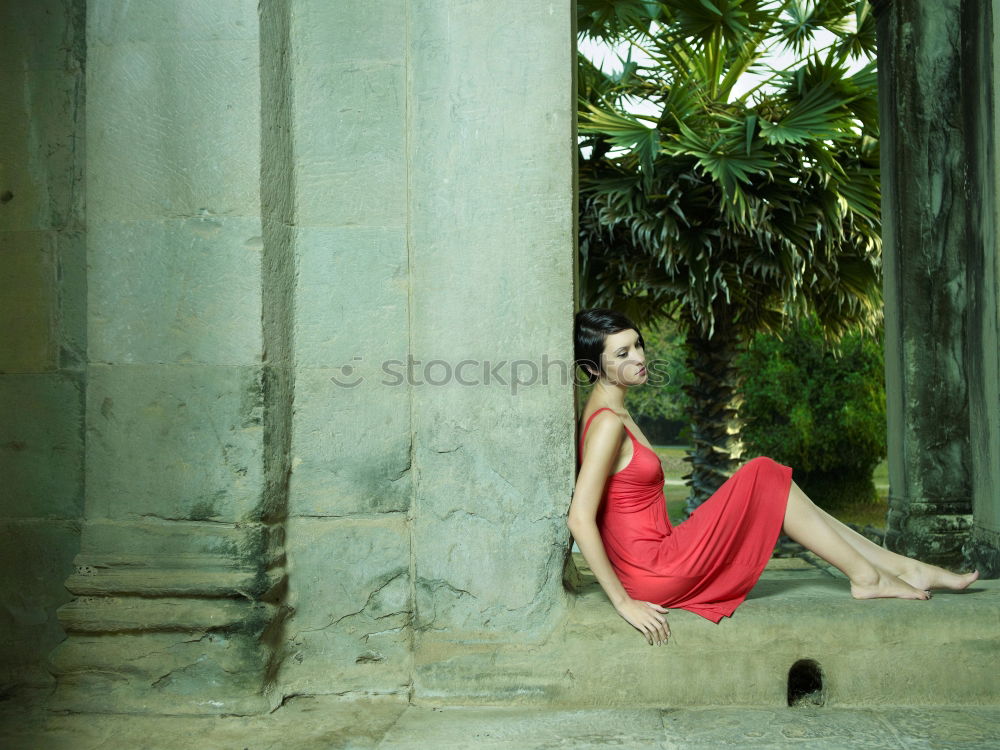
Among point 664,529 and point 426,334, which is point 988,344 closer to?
point 664,529

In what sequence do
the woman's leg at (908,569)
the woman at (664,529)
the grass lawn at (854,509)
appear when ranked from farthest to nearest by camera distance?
the grass lawn at (854,509) < the woman's leg at (908,569) < the woman at (664,529)

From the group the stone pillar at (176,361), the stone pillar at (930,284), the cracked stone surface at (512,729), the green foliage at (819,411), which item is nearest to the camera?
the cracked stone surface at (512,729)

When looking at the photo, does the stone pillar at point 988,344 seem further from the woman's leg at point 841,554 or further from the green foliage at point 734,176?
the green foliage at point 734,176

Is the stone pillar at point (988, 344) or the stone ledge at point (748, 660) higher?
the stone pillar at point (988, 344)

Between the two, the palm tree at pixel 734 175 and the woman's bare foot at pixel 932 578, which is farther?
the palm tree at pixel 734 175

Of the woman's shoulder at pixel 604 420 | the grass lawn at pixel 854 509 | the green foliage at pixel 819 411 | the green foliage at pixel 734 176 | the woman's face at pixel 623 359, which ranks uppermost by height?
the green foliage at pixel 734 176

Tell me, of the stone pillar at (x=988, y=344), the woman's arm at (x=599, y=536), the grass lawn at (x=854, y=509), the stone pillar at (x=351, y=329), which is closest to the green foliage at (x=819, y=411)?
the grass lawn at (x=854, y=509)

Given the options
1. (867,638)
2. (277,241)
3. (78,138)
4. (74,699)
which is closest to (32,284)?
(78,138)

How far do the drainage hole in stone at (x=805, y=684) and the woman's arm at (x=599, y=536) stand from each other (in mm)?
425

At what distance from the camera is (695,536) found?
2.52 meters

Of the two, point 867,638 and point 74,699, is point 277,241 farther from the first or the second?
point 867,638

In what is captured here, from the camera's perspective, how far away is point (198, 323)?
2373 mm

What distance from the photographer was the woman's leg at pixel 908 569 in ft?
8.27

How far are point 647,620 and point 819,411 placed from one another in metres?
12.9
